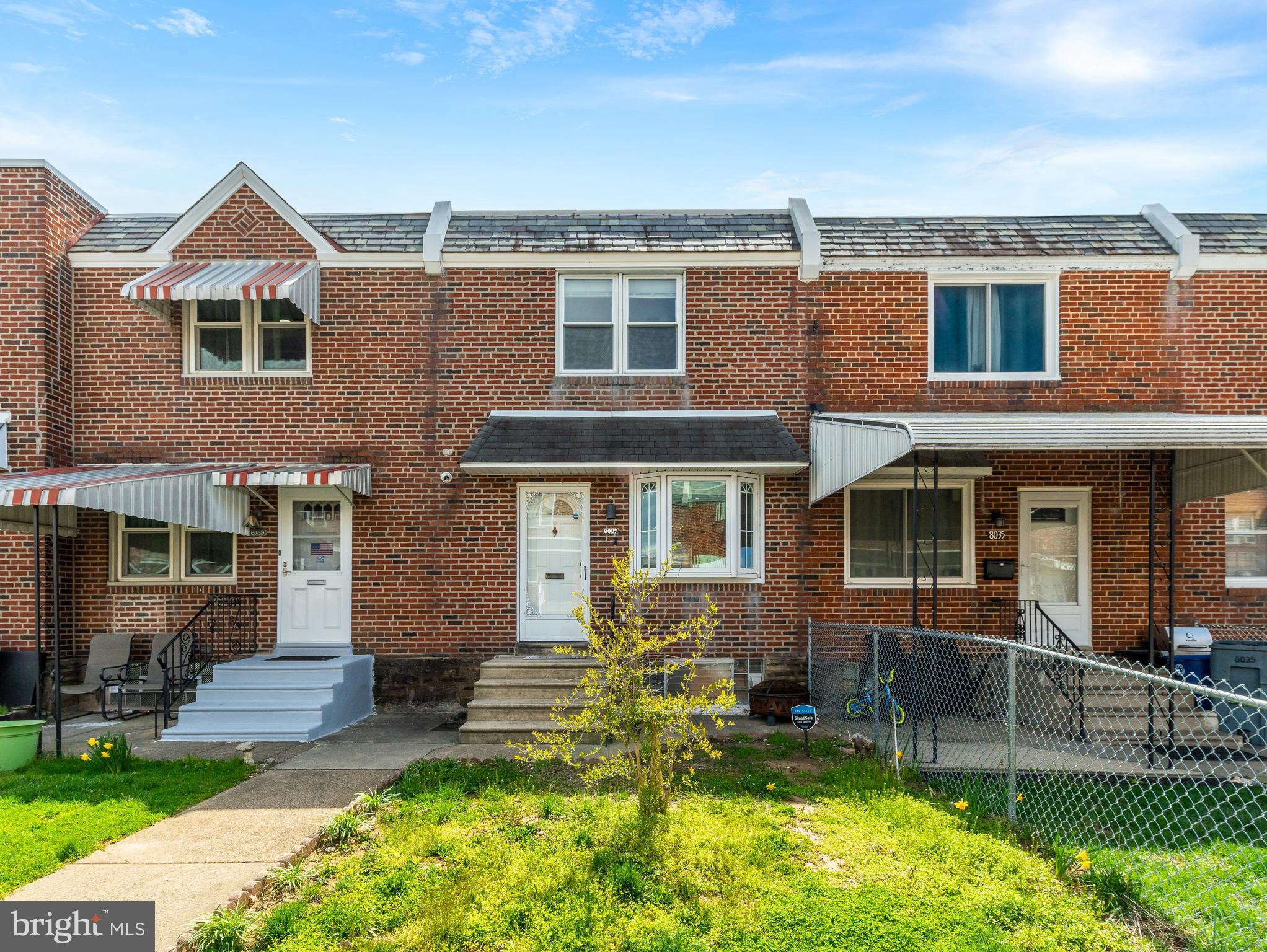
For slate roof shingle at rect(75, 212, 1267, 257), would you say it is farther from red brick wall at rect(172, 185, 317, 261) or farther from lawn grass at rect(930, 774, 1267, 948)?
lawn grass at rect(930, 774, 1267, 948)

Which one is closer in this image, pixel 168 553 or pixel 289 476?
pixel 289 476

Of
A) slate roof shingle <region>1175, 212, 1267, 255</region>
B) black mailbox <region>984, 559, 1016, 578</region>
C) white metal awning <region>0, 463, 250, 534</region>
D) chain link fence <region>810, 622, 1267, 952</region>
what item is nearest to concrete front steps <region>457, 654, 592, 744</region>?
chain link fence <region>810, 622, 1267, 952</region>

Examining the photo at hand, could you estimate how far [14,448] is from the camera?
11.2 m

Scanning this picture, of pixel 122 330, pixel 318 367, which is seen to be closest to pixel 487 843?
pixel 318 367

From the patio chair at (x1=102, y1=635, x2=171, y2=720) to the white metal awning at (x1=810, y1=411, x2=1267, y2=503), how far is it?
898 cm

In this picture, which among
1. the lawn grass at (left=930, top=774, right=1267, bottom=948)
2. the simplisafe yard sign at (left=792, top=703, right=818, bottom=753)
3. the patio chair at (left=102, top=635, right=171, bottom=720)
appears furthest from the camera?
the patio chair at (left=102, top=635, right=171, bottom=720)

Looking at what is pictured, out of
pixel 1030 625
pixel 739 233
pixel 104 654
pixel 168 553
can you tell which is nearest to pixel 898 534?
pixel 1030 625

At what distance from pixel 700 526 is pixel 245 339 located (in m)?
7.03

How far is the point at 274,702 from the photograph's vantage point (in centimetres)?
1020

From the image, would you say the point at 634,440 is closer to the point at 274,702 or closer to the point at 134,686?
the point at 274,702

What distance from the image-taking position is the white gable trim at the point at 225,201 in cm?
1185

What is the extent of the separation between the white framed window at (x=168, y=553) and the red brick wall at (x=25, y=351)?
0.90 metres

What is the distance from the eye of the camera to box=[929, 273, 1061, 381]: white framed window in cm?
1193

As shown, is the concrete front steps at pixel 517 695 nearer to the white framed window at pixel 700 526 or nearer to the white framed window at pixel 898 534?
the white framed window at pixel 700 526
